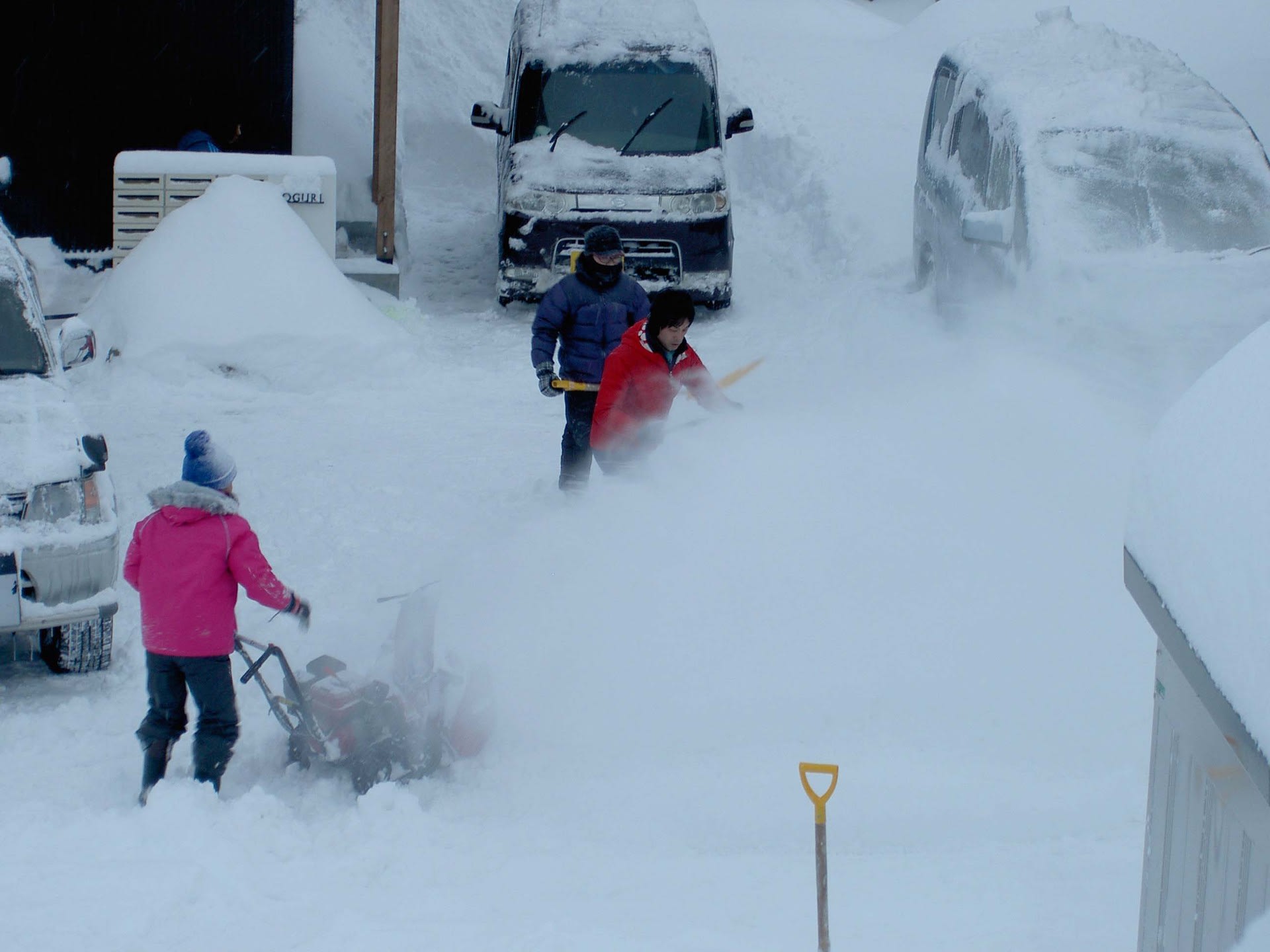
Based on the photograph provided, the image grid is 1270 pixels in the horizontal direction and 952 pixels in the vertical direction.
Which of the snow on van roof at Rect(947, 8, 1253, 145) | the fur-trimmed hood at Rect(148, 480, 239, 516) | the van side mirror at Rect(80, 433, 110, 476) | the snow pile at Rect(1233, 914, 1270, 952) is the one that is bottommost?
the van side mirror at Rect(80, 433, 110, 476)

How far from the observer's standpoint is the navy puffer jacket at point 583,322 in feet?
20.8

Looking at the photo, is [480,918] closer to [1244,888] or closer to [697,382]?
[1244,888]

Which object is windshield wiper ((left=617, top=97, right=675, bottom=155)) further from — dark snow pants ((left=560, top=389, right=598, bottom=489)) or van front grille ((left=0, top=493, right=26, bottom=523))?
van front grille ((left=0, top=493, right=26, bottom=523))

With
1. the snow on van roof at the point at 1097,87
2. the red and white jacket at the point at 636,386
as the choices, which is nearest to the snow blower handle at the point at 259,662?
the red and white jacket at the point at 636,386

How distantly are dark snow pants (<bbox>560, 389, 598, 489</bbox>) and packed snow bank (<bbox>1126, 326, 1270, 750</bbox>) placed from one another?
4148 millimetres

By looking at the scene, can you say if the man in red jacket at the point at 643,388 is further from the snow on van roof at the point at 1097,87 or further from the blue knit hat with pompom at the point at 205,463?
the snow on van roof at the point at 1097,87

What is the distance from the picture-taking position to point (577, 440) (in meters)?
6.54

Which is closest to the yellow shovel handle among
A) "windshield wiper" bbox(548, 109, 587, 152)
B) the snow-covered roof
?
the snow-covered roof

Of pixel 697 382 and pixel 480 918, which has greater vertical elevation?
pixel 697 382

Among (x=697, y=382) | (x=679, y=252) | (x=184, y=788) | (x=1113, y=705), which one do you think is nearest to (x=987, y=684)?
(x=1113, y=705)

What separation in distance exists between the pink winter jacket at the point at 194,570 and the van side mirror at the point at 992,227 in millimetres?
4897

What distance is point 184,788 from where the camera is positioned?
410cm

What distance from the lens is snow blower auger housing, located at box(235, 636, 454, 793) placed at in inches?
173

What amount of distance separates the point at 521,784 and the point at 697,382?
2.16 metres
